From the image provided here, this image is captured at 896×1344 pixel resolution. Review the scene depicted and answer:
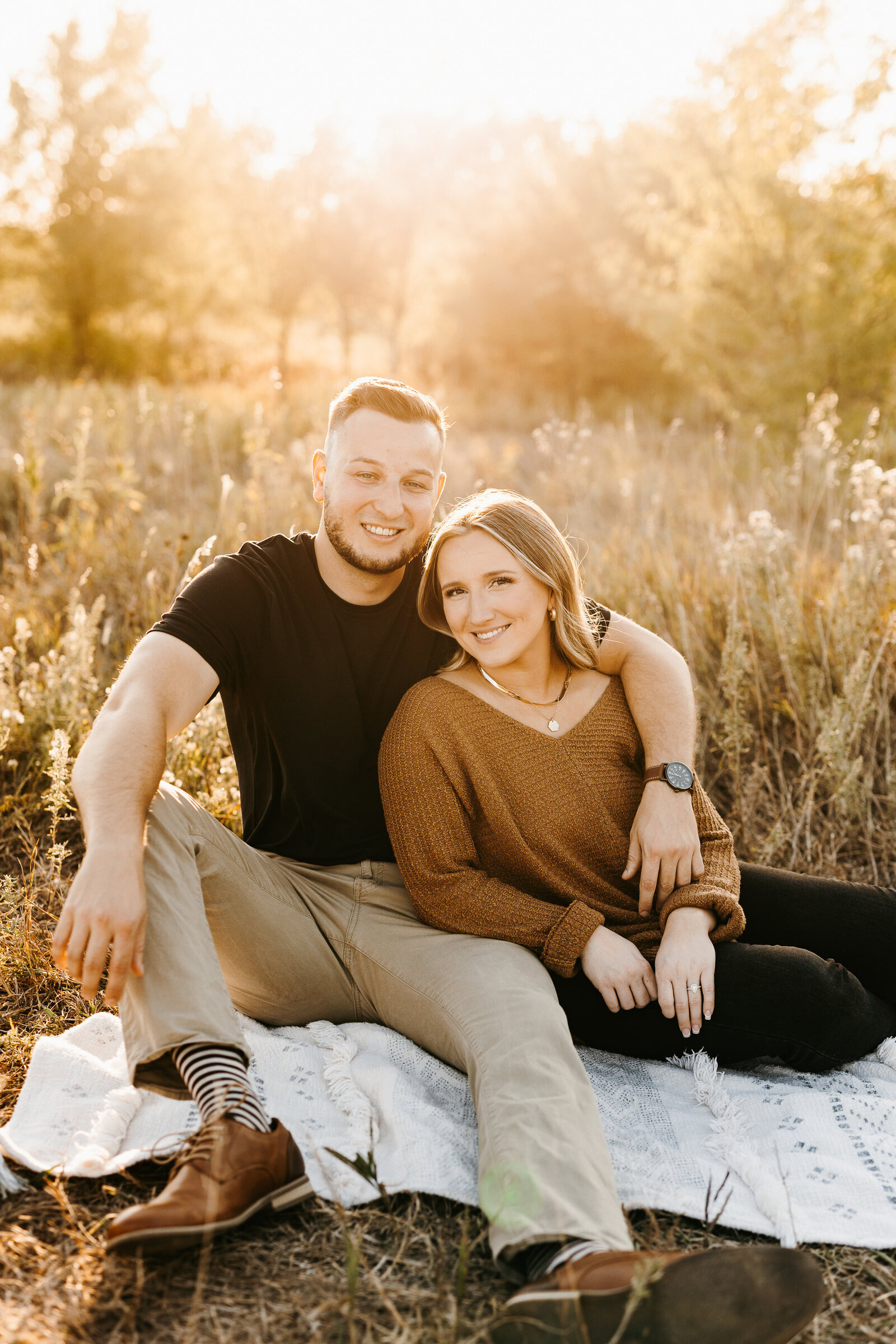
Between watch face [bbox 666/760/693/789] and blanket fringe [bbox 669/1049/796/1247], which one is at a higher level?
watch face [bbox 666/760/693/789]

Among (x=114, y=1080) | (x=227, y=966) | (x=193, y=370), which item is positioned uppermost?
(x=193, y=370)

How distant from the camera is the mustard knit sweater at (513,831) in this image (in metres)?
2.11

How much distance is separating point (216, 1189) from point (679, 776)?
137cm

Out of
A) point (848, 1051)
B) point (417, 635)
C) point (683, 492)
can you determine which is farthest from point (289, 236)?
point (848, 1051)

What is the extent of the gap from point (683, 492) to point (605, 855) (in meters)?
3.25

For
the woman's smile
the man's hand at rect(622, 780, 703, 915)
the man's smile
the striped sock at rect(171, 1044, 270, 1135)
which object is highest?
the man's smile

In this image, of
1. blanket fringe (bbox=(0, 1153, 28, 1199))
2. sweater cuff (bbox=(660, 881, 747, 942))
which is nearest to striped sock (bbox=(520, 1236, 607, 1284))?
sweater cuff (bbox=(660, 881, 747, 942))

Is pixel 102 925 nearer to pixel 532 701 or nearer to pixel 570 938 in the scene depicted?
pixel 570 938

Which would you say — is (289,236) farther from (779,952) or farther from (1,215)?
(779,952)

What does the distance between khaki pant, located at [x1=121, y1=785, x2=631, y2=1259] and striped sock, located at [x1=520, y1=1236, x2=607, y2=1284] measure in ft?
0.07

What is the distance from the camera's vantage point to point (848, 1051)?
213 cm

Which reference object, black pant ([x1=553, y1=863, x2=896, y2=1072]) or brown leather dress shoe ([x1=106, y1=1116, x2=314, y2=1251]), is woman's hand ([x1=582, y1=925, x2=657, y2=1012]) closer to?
black pant ([x1=553, y1=863, x2=896, y2=1072])

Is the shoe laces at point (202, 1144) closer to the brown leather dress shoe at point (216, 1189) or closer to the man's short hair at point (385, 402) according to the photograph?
the brown leather dress shoe at point (216, 1189)

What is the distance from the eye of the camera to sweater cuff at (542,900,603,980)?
6.64 ft
